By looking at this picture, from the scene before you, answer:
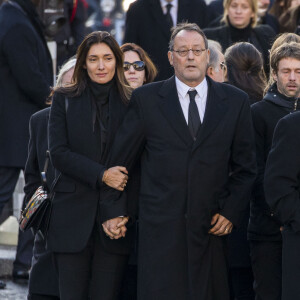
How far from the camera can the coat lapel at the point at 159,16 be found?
32.5 ft

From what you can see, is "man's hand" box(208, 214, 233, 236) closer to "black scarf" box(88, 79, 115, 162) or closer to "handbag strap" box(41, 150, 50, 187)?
"black scarf" box(88, 79, 115, 162)

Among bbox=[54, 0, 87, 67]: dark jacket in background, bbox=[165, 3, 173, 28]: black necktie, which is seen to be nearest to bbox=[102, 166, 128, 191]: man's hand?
bbox=[165, 3, 173, 28]: black necktie

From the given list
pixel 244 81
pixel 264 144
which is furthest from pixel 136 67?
pixel 264 144

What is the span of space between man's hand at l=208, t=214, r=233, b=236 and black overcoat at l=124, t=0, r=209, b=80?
3328mm

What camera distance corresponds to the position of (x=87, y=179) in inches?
263

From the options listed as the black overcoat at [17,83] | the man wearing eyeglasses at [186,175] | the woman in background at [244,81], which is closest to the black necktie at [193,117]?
the man wearing eyeglasses at [186,175]

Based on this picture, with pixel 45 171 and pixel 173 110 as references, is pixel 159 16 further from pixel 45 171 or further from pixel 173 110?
pixel 173 110

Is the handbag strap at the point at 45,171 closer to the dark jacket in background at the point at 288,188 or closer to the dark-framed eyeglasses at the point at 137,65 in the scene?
the dark-framed eyeglasses at the point at 137,65

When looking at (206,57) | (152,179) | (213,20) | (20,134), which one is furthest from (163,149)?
(213,20)

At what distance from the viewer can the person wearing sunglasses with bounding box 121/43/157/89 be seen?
26.4 feet

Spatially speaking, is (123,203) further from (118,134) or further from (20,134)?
(20,134)

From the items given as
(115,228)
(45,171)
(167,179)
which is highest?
(167,179)

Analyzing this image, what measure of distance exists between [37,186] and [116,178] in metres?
0.99

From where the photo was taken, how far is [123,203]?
673 cm
